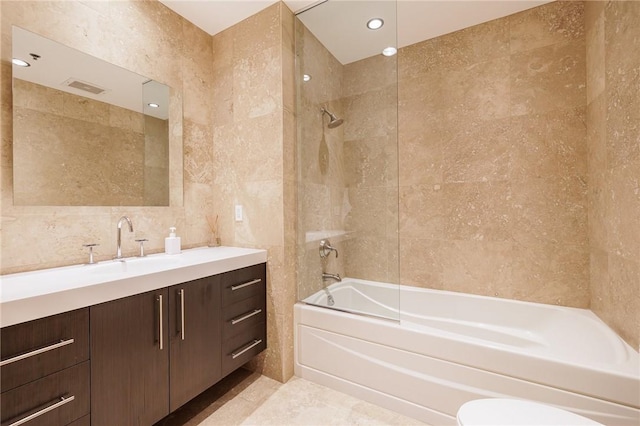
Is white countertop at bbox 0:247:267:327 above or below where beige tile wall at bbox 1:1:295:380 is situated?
below

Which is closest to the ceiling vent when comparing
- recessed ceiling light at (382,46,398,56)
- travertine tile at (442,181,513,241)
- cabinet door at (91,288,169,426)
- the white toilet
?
cabinet door at (91,288,169,426)

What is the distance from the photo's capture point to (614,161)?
1469mm

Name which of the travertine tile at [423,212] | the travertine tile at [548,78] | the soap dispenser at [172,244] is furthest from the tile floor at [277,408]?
the travertine tile at [548,78]

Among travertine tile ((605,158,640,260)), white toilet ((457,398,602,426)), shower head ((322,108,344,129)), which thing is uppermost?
shower head ((322,108,344,129))

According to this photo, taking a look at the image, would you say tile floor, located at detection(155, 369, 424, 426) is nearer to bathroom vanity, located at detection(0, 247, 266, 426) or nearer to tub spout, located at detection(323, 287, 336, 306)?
bathroom vanity, located at detection(0, 247, 266, 426)

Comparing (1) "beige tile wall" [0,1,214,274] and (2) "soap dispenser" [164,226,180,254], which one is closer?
(1) "beige tile wall" [0,1,214,274]

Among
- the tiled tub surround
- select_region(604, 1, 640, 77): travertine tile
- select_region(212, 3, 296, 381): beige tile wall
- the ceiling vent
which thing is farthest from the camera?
select_region(212, 3, 296, 381): beige tile wall

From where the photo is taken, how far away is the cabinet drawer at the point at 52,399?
34.8 inches

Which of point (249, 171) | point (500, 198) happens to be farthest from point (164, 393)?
point (500, 198)

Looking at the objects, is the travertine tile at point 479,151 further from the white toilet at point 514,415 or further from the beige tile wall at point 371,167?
the white toilet at point 514,415

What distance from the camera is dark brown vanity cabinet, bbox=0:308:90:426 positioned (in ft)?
2.88

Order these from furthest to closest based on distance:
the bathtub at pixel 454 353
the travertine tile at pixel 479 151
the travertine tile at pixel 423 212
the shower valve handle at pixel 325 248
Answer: the travertine tile at pixel 423 212
the shower valve handle at pixel 325 248
the travertine tile at pixel 479 151
the bathtub at pixel 454 353

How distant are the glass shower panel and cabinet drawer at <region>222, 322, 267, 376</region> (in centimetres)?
40

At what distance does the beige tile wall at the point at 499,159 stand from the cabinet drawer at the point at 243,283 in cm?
129
